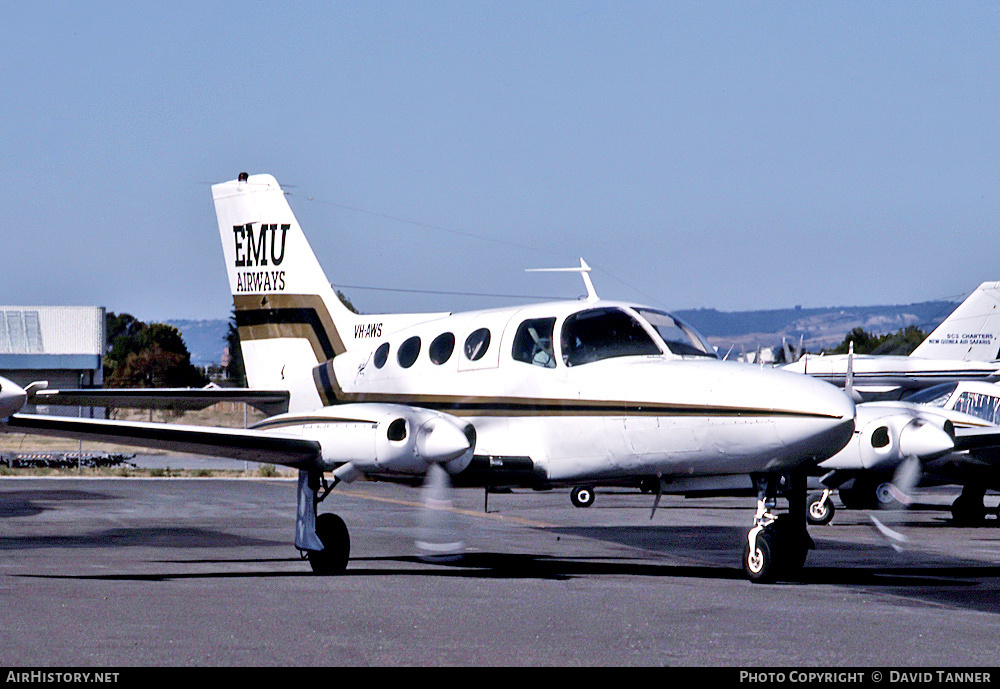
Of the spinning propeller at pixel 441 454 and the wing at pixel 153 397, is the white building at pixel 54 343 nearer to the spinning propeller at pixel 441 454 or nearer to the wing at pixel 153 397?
the wing at pixel 153 397

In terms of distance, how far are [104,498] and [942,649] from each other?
22.1m

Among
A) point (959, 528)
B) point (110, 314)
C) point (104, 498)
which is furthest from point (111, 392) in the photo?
point (110, 314)

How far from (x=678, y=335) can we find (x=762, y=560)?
2.48m

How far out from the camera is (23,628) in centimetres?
938

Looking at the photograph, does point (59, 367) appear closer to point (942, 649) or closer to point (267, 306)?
point (267, 306)

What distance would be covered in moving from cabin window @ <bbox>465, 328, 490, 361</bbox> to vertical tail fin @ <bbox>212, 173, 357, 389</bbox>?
3.89 meters

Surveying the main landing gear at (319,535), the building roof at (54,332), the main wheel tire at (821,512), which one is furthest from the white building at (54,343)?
the main landing gear at (319,535)

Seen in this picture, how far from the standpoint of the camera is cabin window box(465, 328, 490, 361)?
13977mm

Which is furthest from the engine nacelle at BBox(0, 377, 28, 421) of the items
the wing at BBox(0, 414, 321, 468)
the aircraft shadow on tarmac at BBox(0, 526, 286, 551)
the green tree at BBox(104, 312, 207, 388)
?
the green tree at BBox(104, 312, 207, 388)

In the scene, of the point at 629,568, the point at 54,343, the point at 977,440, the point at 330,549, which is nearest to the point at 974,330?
the point at 977,440

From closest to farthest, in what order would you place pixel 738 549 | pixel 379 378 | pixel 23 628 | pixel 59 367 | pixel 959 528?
pixel 23 628
pixel 379 378
pixel 738 549
pixel 959 528
pixel 59 367

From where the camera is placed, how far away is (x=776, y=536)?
12.8m

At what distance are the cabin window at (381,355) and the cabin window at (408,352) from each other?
0.27 meters

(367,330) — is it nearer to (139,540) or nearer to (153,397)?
(153,397)
